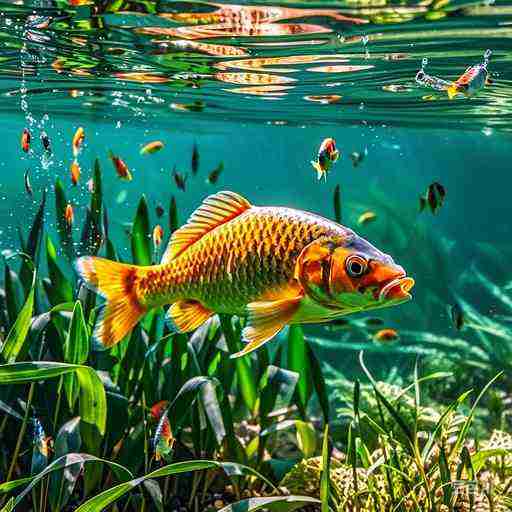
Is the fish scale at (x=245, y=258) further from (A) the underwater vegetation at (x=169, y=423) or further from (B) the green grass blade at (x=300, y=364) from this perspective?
(B) the green grass blade at (x=300, y=364)

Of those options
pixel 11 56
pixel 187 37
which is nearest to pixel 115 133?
pixel 11 56

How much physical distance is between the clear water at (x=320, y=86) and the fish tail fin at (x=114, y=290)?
9.27 ft

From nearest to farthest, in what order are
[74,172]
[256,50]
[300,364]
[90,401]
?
[90,401] < [300,364] < [74,172] < [256,50]

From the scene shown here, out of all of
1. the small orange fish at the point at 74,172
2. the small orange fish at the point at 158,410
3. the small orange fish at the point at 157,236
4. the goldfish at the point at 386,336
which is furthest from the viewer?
the goldfish at the point at 386,336

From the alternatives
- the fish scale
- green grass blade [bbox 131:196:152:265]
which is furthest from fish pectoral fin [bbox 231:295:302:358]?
green grass blade [bbox 131:196:152:265]

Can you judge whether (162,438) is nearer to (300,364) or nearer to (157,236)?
(300,364)

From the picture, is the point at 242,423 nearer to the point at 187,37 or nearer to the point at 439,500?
the point at 439,500

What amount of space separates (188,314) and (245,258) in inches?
17.4

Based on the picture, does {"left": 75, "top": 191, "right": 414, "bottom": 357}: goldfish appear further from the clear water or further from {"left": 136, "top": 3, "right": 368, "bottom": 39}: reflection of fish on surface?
{"left": 136, "top": 3, "right": 368, "bottom": 39}: reflection of fish on surface

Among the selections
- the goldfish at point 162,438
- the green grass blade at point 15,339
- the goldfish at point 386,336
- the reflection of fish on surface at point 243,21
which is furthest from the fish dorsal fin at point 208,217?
the reflection of fish on surface at point 243,21

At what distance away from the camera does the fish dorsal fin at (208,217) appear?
2.90m

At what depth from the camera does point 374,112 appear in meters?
19.1

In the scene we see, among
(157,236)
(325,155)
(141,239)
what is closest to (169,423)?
(141,239)

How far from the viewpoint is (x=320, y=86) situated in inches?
564
